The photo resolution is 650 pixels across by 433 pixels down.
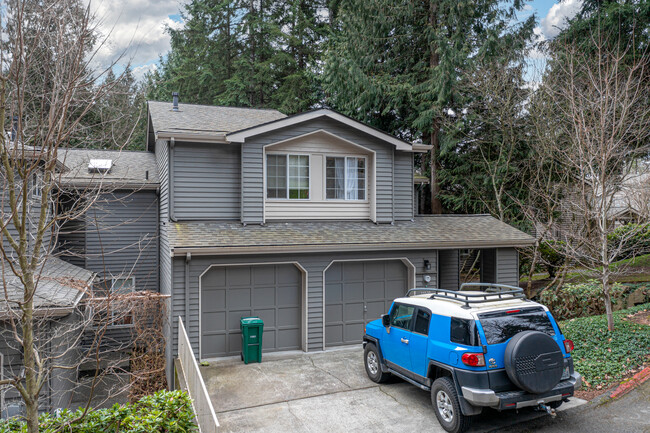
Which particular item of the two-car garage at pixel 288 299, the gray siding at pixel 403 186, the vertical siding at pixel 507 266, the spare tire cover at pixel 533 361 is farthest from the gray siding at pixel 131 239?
the spare tire cover at pixel 533 361

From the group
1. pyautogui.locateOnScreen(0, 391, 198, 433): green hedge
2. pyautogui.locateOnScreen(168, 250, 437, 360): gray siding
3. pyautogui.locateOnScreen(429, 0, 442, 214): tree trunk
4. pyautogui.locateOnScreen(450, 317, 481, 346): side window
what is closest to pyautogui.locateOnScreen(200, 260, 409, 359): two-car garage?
pyautogui.locateOnScreen(168, 250, 437, 360): gray siding

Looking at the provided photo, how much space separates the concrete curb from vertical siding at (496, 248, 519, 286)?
16.0ft

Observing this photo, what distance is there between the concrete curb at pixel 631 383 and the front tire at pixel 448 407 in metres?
3.28

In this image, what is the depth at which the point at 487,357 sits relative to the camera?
6066 millimetres

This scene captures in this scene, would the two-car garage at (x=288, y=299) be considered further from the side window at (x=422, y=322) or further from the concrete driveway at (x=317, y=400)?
the side window at (x=422, y=322)


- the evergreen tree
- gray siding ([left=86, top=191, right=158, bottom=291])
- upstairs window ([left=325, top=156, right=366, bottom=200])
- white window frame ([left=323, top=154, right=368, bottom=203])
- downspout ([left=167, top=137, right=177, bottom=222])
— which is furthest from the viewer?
the evergreen tree

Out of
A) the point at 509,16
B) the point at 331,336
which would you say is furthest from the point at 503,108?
the point at 331,336

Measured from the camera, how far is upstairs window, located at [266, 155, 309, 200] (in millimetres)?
11711

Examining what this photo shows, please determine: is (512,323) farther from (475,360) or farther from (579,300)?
(579,300)

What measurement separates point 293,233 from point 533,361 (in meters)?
6.44

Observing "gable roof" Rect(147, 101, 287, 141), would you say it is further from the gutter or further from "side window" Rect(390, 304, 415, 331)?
"side window" Rect(390, 304, 415, 331)

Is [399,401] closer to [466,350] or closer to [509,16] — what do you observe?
[466,350]

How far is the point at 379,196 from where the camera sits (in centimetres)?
1262

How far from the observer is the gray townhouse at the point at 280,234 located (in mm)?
10133
